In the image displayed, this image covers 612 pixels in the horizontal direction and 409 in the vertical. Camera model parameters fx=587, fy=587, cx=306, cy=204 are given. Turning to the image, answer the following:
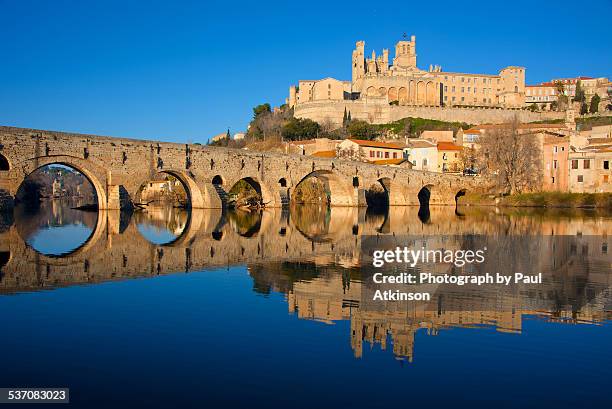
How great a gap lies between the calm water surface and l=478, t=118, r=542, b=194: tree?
40.3m

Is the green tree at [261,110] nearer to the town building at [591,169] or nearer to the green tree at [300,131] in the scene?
the green tree at [300,131]

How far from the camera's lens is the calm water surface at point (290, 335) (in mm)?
6102

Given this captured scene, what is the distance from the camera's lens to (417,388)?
245 inches

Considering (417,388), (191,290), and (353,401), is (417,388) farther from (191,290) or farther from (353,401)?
(191,290)

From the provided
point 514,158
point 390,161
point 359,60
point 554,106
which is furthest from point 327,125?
point 554,106

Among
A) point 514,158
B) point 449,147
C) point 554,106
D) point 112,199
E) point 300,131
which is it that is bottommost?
point 112,199

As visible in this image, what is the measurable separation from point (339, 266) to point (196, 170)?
2641 cm

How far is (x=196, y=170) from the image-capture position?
3959cm

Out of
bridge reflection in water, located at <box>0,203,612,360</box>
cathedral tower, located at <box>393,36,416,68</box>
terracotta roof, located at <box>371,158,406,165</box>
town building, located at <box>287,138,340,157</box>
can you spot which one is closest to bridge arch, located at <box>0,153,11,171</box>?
bridge reflection in water, located at <box>0,203,612,360</box>

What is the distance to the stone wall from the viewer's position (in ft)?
314

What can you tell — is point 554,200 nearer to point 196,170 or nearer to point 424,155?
point 424,155

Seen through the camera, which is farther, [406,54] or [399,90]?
[406,54]

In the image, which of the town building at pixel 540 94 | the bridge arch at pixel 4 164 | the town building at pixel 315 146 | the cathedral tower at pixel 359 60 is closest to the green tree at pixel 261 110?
the cathedral tower at pixel 359 60

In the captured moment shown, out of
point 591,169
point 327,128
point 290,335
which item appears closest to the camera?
point 290,335
